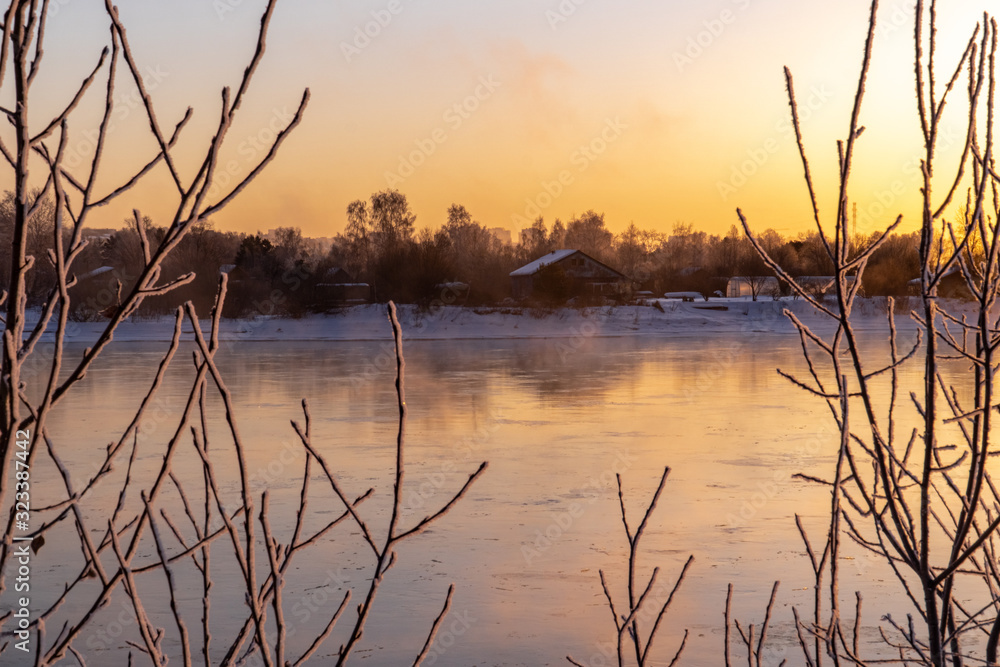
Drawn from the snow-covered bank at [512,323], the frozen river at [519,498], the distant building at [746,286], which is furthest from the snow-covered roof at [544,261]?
the frozen river at [519,498]

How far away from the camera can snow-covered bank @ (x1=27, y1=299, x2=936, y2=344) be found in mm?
40281

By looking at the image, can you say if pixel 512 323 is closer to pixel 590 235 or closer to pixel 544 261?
pixel 544 261

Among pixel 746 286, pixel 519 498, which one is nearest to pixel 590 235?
pixel 746 286

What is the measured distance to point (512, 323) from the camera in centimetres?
4584

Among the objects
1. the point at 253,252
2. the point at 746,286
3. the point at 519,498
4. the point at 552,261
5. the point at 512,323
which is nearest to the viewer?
the point at 519,498

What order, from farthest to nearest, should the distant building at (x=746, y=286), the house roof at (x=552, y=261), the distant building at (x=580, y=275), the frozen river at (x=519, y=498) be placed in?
the distant building at (x=746, y=286), the house roof at (x=552, y=261), the distant building at (x=580, y=275), the frozen river at (x=519, y=498)

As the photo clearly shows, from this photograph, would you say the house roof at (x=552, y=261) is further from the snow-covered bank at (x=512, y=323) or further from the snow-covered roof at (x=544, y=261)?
the snow-covered bank at (x=512, y=323)

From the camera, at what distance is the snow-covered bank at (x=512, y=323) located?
132 feet

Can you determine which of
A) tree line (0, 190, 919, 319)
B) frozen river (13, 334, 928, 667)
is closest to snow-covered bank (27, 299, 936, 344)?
tree line (0, 190, 919, 319)

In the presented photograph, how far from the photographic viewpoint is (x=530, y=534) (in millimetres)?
8078

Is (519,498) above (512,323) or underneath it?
underneath

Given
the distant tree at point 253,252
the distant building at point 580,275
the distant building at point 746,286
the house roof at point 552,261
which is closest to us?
the distant tree at point 253,252

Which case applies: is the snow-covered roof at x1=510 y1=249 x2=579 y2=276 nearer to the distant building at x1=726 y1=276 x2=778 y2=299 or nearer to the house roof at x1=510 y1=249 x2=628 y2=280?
the house roof at x1=510 y1=249 x2=628 y2=280

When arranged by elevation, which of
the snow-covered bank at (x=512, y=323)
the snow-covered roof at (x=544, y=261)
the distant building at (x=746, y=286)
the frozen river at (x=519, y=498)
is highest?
the snow-covered roof at (x=544, y=261)
